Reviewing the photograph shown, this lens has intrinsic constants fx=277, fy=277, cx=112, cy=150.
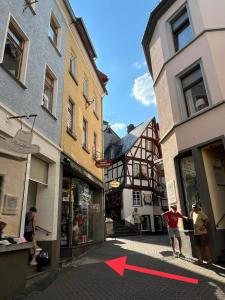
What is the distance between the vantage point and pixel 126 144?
3531 cm

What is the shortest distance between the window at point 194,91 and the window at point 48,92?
17.5 ft

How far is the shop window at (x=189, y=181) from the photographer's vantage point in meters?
9.93

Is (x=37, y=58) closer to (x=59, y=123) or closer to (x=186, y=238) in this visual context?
(x=59, y=123)

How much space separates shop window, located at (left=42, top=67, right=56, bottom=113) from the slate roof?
22.9m

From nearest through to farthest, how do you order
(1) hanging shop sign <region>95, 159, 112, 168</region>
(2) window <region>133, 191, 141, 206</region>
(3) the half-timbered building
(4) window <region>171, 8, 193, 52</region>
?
1. (4) window <region>171, 8, 193, 52</region>
2. (1) hanging shop sign <region>95, 159, 112, 168</region>
3. (3) the half-timbered building
4. (2) window <region>133, 191, 141, 206</region>

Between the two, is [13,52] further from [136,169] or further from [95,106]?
[136,169]

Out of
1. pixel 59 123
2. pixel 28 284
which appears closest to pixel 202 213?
pixel 28 284

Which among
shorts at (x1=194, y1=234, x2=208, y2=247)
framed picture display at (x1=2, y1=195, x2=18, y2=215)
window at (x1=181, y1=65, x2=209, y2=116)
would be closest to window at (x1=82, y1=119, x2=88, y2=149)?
window at (x1=181, y1=65, x2=209, y2=116)

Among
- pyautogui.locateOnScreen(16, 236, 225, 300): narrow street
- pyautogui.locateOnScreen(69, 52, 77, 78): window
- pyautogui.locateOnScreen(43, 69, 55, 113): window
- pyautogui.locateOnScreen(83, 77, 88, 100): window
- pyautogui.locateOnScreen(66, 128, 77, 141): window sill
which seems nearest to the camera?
pyautogui.locateOnScreen(16, 236, 225, 300): narrow street

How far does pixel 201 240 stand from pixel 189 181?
242 centimetres

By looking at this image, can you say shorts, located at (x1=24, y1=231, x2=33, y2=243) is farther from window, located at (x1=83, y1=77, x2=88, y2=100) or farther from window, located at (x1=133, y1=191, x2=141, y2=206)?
window, located at (x1=133, y1=191, x2=141, y2=206)

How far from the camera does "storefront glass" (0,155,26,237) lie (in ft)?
22.4

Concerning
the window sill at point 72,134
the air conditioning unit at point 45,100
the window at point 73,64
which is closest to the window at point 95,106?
the window at point 73,64

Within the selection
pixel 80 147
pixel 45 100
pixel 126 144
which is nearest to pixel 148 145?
pixel 126 144
